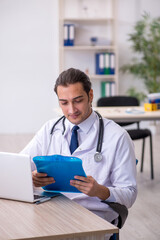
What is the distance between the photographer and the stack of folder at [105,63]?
6.77 meters

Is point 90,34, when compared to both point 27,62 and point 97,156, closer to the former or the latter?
point 27,62

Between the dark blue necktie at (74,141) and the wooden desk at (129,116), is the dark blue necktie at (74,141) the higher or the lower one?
the higher one

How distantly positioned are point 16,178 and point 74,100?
0.43 metres

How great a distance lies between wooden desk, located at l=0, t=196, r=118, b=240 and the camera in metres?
1.45

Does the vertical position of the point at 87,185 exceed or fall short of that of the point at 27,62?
it falls short

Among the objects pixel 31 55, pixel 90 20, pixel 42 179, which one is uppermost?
pixel 90 20

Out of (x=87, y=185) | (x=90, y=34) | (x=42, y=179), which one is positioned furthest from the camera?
(x=90, y=34)

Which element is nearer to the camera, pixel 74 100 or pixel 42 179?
pixel 42 179

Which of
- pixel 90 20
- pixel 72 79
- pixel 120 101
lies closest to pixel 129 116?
pixel 120 101

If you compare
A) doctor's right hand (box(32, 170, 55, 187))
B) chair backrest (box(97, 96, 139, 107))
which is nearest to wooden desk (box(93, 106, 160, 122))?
chair backrest (box(97, 96, 139, 107))

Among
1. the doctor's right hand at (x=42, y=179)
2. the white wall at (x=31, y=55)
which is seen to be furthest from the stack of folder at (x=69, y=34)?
the doctor's right hand at (x=42, y=179)

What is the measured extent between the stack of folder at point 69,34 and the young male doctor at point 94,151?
493 cm

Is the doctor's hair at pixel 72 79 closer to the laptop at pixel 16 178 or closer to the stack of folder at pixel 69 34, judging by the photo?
the laptop at pixel 16 178

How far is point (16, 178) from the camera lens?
1.75 metres
